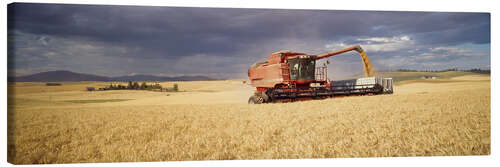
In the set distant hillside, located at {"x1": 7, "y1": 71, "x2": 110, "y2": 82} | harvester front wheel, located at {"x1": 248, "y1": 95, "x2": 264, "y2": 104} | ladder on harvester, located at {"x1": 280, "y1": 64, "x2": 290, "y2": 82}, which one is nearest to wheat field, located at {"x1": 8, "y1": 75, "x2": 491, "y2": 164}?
distant hillside, located at {"x1": 7, "y1": 71, "x2": 110, "y2": 82}

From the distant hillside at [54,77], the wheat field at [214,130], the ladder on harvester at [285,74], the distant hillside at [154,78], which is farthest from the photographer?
the ladder on harvester at [285,74]

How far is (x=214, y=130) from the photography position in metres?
4.98

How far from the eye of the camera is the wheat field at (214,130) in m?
4.34

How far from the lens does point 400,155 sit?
15.1 ft

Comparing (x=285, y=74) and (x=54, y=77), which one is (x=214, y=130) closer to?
(x=54, y=77)

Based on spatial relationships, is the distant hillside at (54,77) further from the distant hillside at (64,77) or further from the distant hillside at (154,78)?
the distant hillside at (154,78)

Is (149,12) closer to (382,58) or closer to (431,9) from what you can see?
(382,58)

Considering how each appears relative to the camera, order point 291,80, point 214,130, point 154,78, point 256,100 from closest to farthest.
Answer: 1. point 214,130
2. point 154,78
3. point 256,100
4. point 291,80

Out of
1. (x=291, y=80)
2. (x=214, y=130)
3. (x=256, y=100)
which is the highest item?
(x=291, y=80)

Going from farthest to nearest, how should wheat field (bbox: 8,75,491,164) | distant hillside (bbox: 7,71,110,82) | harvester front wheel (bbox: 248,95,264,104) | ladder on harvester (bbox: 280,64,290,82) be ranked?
ladder on harvester (bbox: 280,64,290,82) → harvester front wheel (bbox: 248,95,264,104) → distant hillside (bbox: 7,71,110,82) → wheat field (bbox: 8,75,491,164)

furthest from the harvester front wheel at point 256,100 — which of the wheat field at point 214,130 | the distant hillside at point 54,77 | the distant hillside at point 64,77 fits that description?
the distant hillside at point 54,77

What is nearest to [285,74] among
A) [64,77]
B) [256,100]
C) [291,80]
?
[291,80]

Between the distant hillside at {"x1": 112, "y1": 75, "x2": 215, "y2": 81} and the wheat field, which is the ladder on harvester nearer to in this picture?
the wheat field

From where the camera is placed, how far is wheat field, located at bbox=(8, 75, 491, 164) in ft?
14.2
